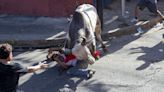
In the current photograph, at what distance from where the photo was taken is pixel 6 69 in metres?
6.76

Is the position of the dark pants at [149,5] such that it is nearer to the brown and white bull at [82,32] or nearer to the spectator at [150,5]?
the spectator at [150,5]

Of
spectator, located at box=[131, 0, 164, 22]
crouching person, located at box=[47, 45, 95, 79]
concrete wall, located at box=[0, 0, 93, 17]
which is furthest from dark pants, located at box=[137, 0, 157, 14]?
crouching person, located at box=[47, 45, 95, 79]

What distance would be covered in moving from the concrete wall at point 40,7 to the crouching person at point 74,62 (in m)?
4.04

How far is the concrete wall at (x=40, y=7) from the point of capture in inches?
540

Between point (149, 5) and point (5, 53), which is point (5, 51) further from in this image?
point (149, 5)

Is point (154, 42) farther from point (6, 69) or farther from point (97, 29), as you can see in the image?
point (6, 69)

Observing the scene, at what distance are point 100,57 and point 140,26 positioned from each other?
2.60 m

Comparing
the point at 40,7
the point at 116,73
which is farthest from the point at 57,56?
the point at 40,7

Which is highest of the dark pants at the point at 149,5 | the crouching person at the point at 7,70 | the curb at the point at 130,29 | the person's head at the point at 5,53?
the person's head at the point at 5,53

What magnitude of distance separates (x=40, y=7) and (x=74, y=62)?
189 inches

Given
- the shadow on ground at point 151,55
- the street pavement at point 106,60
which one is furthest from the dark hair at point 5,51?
the shadow on ground at point 151,55

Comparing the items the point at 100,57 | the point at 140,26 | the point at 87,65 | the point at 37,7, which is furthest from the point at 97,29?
the point at 37,7

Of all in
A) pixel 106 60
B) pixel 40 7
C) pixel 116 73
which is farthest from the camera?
pixel 40 7

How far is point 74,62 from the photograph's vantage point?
31.4 feet
